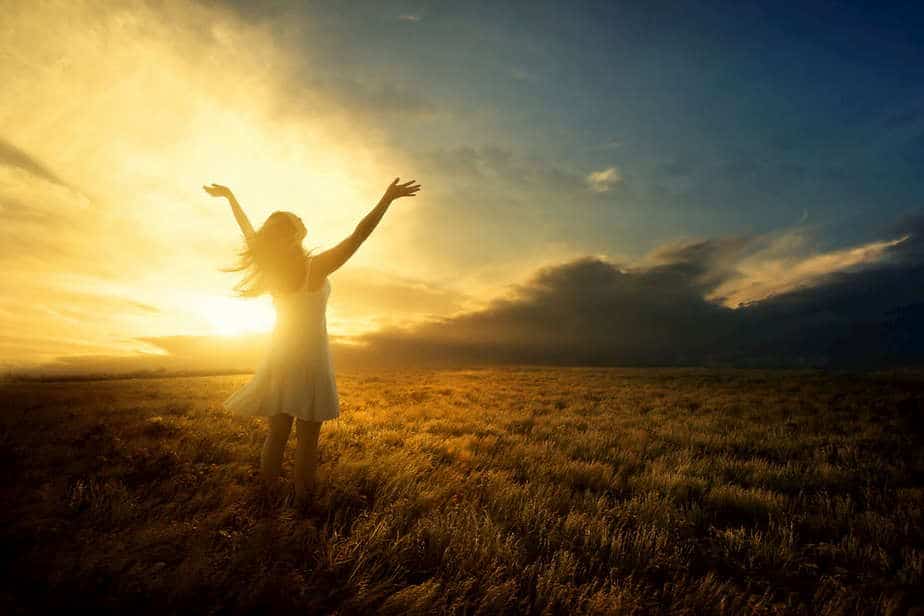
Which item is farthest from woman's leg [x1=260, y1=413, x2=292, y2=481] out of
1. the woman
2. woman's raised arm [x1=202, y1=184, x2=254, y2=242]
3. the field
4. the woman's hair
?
woman's raised arm [x1=202, y1=184, x2=254, y2=242]

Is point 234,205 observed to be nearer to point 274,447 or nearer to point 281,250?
point 281,250

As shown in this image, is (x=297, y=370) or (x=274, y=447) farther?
(x=274, y=447)

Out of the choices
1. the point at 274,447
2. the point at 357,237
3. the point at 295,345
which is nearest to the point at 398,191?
the point at 357,237

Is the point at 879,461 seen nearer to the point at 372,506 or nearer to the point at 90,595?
the point at 372,506

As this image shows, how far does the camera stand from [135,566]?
2439 millimetres

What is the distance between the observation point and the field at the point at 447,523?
256 centimetres

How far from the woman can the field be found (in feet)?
2.36

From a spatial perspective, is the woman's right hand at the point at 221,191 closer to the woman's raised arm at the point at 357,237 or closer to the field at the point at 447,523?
the woman's raised arm at the point at 357,237

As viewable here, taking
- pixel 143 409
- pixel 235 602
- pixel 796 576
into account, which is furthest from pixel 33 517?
pixel 143 409

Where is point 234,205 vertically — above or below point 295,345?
above

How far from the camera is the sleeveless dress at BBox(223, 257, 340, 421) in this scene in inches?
159

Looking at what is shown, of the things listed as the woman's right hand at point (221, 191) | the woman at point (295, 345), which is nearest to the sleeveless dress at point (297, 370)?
the woman at point (295, 345)

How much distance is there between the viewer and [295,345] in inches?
161

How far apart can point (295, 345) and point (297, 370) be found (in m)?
0.23
